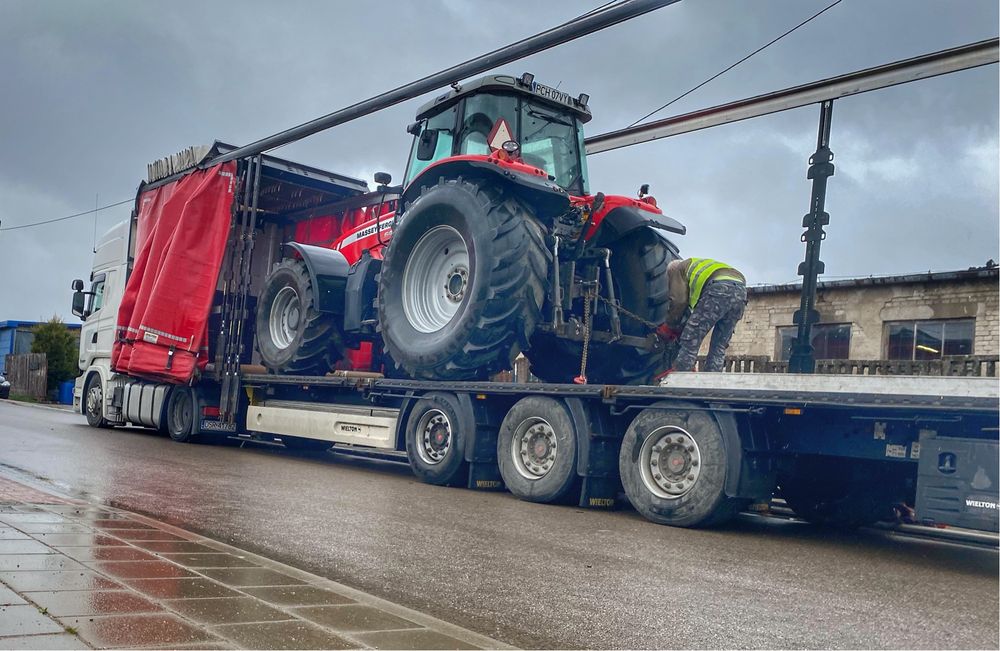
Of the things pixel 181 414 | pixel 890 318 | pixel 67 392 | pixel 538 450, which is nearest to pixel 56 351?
pixel 67 392

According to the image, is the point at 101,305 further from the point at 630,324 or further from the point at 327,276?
the point at 630,324

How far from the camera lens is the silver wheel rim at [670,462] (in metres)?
7.98

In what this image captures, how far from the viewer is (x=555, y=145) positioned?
10.8 metres

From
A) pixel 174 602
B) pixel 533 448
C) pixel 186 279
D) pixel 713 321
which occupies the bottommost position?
pixel 174 602

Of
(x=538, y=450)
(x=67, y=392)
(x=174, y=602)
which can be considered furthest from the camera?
(x=67, y=392)

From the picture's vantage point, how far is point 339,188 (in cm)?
1545

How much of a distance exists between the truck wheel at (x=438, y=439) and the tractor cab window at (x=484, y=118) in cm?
266

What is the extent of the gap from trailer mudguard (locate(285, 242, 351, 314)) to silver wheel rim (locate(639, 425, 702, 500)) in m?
5.54

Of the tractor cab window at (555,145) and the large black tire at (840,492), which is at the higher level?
the tractor cab window at (555,145)

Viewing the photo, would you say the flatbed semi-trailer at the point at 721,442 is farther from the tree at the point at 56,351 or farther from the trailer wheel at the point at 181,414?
the tree at the point at 56,351

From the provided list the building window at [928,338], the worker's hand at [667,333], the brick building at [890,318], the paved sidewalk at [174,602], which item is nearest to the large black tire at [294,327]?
the worker's hand at [667,333]

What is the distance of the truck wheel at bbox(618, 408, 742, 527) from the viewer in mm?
7711

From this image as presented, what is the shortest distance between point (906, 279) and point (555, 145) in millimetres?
11013

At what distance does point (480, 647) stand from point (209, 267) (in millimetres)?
11862
